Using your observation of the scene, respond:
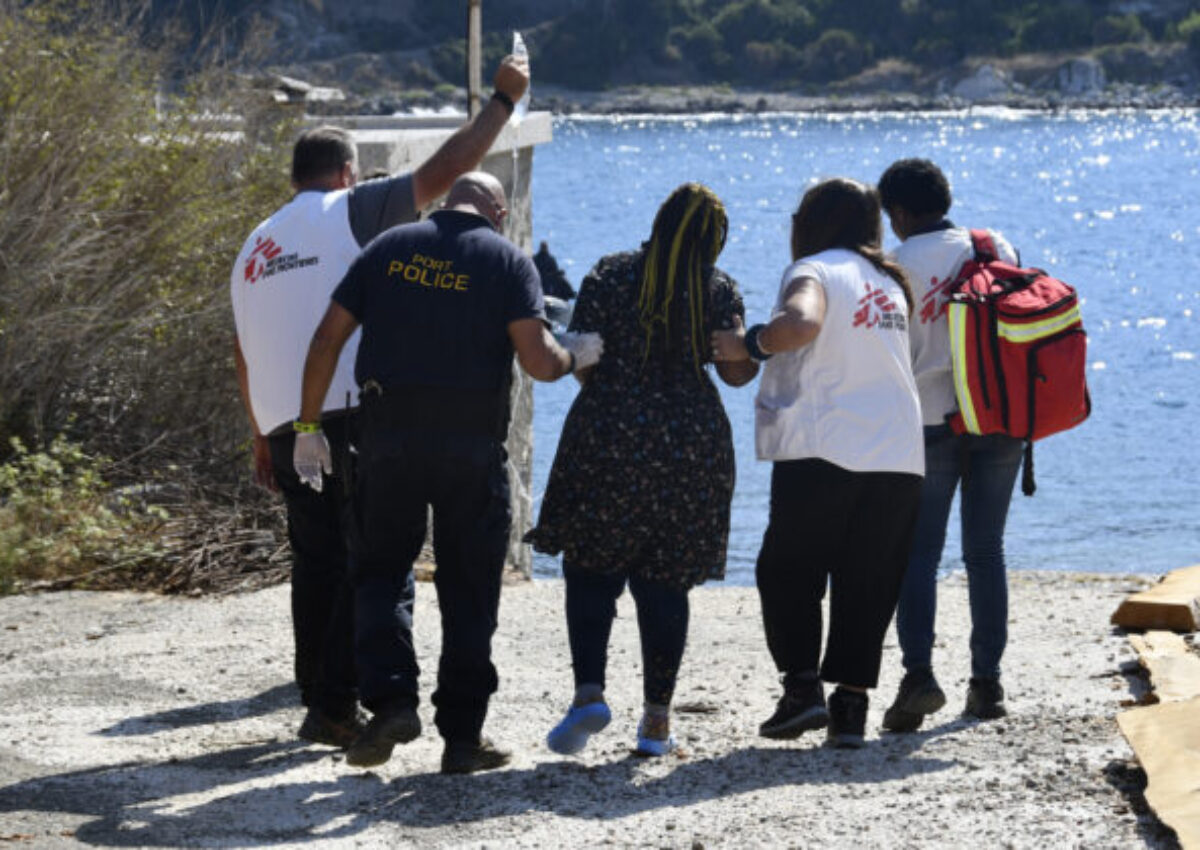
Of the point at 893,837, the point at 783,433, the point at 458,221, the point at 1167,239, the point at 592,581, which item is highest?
the point at 458,221

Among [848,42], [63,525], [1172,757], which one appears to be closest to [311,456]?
[1172,757]

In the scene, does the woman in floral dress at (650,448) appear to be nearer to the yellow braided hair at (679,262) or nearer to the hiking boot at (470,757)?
the yellow braided hair at (679,262)

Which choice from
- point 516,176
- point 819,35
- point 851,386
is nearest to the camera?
point 851,386

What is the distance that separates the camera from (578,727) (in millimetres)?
5891

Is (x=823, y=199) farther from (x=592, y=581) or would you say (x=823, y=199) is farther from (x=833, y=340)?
(x=592, y=581)

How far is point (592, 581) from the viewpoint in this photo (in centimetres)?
594

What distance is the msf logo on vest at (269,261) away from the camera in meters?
6.08

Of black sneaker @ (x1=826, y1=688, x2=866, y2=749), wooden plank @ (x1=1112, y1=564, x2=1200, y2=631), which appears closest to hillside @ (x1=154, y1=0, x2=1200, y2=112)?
wooden plank @ (x1=1112, y1=564, x2=1200, y2=631)

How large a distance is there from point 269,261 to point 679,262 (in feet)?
3.99

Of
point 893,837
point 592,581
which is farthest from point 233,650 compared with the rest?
point 893,837

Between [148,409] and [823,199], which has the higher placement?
[823,199]

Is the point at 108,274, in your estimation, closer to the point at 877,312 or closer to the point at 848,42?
the point at 877,312

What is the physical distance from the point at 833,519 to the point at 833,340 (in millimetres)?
516

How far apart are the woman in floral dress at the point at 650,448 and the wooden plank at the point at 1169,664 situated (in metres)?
1.50
